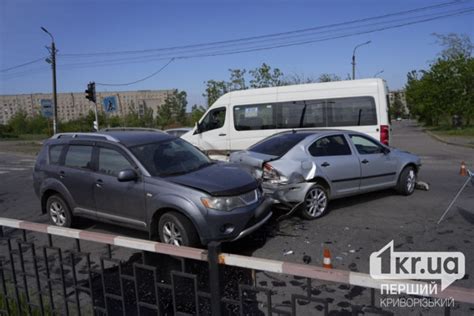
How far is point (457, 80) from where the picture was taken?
98.6 ft

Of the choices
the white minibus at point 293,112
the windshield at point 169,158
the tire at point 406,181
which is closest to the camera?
the windshield at point 169,158

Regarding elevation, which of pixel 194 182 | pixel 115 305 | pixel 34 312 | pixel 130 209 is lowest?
pixel 115 305

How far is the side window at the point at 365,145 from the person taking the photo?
6852 mm

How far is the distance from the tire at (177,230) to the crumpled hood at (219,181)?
45 centimetres

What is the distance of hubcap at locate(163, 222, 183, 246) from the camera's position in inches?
180

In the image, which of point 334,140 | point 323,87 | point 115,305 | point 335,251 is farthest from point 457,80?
point 115,305

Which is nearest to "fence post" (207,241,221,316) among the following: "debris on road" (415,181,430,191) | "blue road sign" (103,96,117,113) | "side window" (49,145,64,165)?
"side window" (49,145,64,165)

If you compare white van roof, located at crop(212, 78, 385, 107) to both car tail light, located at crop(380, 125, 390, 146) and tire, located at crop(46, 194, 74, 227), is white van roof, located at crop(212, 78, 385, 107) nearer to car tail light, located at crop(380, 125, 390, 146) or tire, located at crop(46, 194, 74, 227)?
car tail light, located at crop(380, 125, 390, 146)

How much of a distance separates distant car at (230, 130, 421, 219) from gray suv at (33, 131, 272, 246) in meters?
0.85

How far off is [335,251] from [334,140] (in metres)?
2.57

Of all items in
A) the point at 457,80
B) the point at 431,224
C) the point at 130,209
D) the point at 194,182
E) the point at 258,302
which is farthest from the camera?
the point at 457,80

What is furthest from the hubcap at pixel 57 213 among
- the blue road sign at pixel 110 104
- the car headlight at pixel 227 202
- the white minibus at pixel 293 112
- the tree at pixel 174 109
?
the tree at pixel 174 109

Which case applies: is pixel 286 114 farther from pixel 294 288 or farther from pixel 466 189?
pixel 294 288

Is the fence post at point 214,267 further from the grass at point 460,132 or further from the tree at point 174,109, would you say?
the tree at point 174,109
